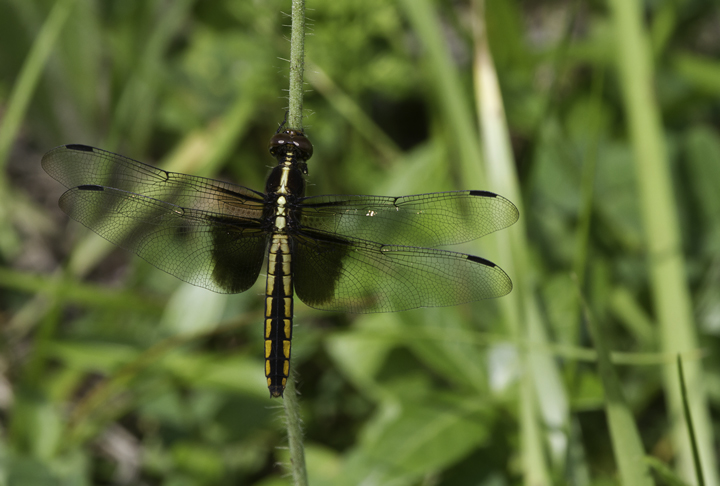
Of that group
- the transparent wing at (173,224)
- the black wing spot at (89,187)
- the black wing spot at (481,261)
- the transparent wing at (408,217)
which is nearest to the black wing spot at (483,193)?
the transparent wing at (408,217)

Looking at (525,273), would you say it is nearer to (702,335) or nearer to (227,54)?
(702,335)

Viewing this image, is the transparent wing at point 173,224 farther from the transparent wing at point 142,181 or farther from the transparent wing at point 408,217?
the transparent wing at point 408,217

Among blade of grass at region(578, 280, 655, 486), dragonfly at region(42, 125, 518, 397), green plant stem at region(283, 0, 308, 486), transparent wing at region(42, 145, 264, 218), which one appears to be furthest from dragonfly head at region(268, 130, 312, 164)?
blade of grass at region(578, 280, 655, 486)

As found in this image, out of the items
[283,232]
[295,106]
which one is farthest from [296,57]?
[283,232]

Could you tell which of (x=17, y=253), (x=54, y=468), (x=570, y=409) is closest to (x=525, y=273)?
(x=570, y=409)

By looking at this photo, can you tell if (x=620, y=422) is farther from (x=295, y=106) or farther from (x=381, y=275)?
(x=295, y=106)

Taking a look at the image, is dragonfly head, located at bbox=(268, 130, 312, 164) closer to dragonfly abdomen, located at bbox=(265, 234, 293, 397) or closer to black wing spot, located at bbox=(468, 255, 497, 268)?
dragonfly abdomen, located at bbox=(265, 234, 293, 397)
